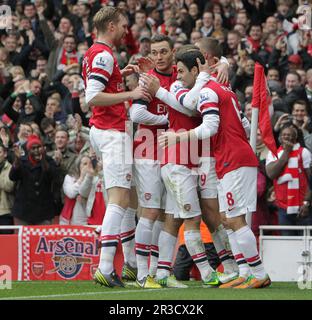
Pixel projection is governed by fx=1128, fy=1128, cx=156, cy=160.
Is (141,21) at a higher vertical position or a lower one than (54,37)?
higher

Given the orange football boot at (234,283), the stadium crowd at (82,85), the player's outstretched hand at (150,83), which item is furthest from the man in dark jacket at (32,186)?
the orange football boot at (234,283)

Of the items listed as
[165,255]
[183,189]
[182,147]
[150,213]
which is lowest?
[165,255]

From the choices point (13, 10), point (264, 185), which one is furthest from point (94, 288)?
point (13, 10)

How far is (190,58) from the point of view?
11492 millimetres

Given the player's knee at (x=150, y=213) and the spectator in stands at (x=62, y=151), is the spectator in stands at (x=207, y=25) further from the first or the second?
the player's knee at (x=150, y=213)

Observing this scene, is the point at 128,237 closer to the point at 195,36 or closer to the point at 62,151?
the point at 62,151

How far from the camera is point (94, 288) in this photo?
37.6 ft

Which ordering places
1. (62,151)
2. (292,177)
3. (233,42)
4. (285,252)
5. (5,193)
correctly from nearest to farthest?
(285,252), (292,177), (5,193), (62,151), (233,42)

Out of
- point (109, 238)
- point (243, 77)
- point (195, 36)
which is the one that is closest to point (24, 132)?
point (243, 77)

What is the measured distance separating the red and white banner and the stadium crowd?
1.21 meters

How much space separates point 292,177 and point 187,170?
12.6 ft

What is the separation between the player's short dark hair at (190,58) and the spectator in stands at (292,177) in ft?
12.1

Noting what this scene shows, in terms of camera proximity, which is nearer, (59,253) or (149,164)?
(149,164)
